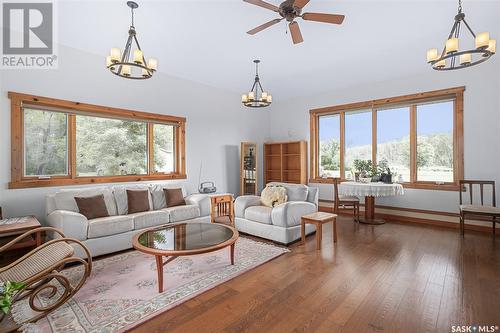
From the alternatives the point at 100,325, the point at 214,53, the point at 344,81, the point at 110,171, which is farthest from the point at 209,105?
the point at 100,325

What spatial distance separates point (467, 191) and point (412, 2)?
3.65m

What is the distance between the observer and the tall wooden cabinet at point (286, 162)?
21.5 feet

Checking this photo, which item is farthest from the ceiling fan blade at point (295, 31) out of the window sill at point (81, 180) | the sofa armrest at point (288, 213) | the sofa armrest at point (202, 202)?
the window sill at point (81, 180)

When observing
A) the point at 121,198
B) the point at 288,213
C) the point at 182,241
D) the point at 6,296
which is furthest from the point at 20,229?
the point at 288,213

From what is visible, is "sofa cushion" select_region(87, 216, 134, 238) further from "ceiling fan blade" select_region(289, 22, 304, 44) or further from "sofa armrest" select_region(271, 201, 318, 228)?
"ceiling fan blade" select_region(289, 22, 304, 44)

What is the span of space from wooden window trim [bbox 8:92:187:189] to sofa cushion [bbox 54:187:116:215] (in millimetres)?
413

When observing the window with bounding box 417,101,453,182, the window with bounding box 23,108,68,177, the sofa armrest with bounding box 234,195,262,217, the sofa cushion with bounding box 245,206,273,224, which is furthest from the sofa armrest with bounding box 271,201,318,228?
the window with bounding box 23,108,68,177

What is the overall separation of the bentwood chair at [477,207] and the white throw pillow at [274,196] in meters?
2.89

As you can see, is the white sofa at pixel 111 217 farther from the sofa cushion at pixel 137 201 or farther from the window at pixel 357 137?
the window at pixel 357 137

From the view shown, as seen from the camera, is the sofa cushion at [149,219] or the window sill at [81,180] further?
the sofa cushion at [149,219]

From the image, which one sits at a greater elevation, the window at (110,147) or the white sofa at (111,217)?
the window at (110,147)

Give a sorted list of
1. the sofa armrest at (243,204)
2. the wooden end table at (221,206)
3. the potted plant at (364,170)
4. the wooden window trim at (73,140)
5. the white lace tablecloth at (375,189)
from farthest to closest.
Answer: the potted plant at (364,170) < the wooden end table at (221,206) < the white lace tablecloth at (375,189) < the sofa armrest at (243,204) < the wooden window trim at (73,140)

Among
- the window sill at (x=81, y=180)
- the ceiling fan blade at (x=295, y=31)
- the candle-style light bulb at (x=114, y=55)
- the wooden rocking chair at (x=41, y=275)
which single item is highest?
the ceiling fan blade at (x=295, y=31)

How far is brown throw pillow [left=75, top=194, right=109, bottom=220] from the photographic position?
138 inches
